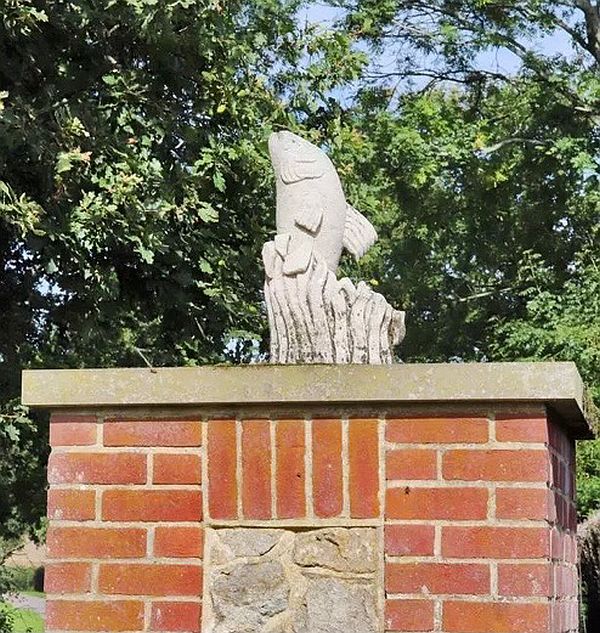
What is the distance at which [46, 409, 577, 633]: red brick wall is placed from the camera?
133 inches

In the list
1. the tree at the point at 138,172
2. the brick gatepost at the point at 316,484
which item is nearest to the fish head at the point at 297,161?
the brick gatepost at the point at 316,484

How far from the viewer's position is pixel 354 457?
11.3 ft

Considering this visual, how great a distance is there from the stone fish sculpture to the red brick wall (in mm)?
429

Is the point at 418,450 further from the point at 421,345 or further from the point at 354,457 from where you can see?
the point at 421,345

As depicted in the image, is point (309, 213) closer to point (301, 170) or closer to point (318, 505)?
point (301, 170)

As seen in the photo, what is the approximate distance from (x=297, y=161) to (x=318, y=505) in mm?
1073

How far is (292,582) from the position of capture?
3.46m

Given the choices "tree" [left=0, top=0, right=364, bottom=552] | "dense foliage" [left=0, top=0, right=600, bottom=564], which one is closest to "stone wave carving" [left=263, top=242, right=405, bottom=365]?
"dense foliage" [left=0, top=0, right=600, bottom=564]

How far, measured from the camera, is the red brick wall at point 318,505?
3383mm

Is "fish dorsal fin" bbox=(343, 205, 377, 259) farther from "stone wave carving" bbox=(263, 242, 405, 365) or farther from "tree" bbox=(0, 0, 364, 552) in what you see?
"tree" bbox=(0, 0, 364, 552)

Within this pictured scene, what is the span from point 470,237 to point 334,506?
1922 cm

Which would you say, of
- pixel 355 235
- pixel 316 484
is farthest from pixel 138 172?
pixel 316 484

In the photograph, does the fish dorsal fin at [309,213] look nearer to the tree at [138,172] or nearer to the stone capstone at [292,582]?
the stone capstone at [292,582]

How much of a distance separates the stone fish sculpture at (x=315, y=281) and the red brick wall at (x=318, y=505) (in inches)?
16.9
